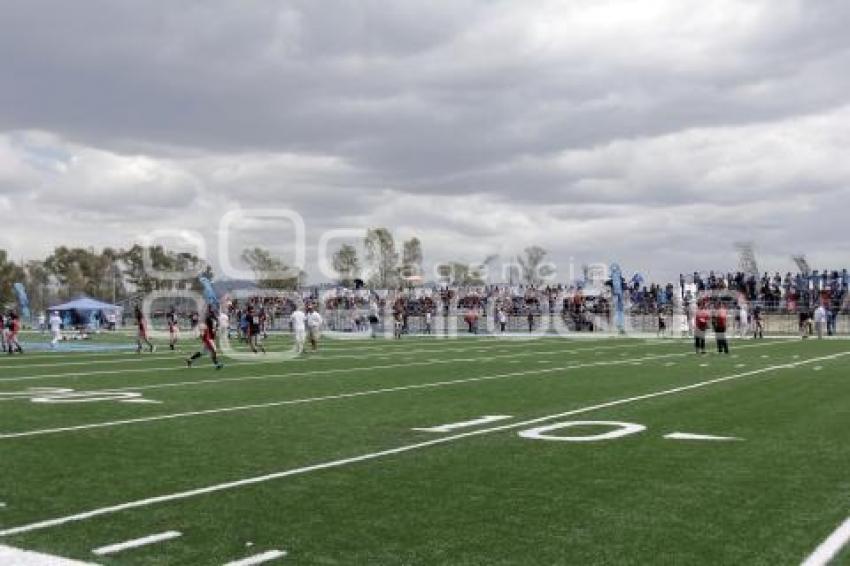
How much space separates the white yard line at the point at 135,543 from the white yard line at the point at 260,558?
0.74m

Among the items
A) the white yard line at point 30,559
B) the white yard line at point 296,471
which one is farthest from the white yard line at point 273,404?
the white yard line at point 30,559

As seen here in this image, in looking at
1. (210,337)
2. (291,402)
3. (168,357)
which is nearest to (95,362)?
(168,357)

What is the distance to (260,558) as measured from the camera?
17.6ft

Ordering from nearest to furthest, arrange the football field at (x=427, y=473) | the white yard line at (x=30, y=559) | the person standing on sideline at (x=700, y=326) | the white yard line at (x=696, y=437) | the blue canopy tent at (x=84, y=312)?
1. the white yard line at (x=30, y=559)
2. the football field at (x=427, y=473)
3. the white yard line at (x=696, y=437)
4. the person standing on sideline at (x=700, y=326)
5. the blue canopy tent at (x=84, y=312)

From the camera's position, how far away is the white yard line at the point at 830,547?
5.26 metres

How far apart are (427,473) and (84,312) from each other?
5932 centimetres

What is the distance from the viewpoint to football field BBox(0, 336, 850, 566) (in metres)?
5.64

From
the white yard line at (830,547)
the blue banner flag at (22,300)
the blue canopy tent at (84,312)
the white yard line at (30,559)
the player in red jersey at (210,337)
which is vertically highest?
the blue banner flag at (22,300)

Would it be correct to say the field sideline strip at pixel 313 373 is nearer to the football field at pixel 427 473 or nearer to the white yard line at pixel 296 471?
the football field at pixel 427 473

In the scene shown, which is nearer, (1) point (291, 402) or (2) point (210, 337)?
(1) point (291, 402)

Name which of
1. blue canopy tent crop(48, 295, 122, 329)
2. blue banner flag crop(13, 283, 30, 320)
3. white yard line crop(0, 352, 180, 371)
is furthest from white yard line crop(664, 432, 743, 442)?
blue banner flag crop(13, 283, 30, 320)

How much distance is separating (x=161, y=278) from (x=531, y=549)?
97566 mm

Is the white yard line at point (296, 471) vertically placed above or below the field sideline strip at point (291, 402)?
below

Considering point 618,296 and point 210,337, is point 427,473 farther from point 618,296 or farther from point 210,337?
point 618,296
